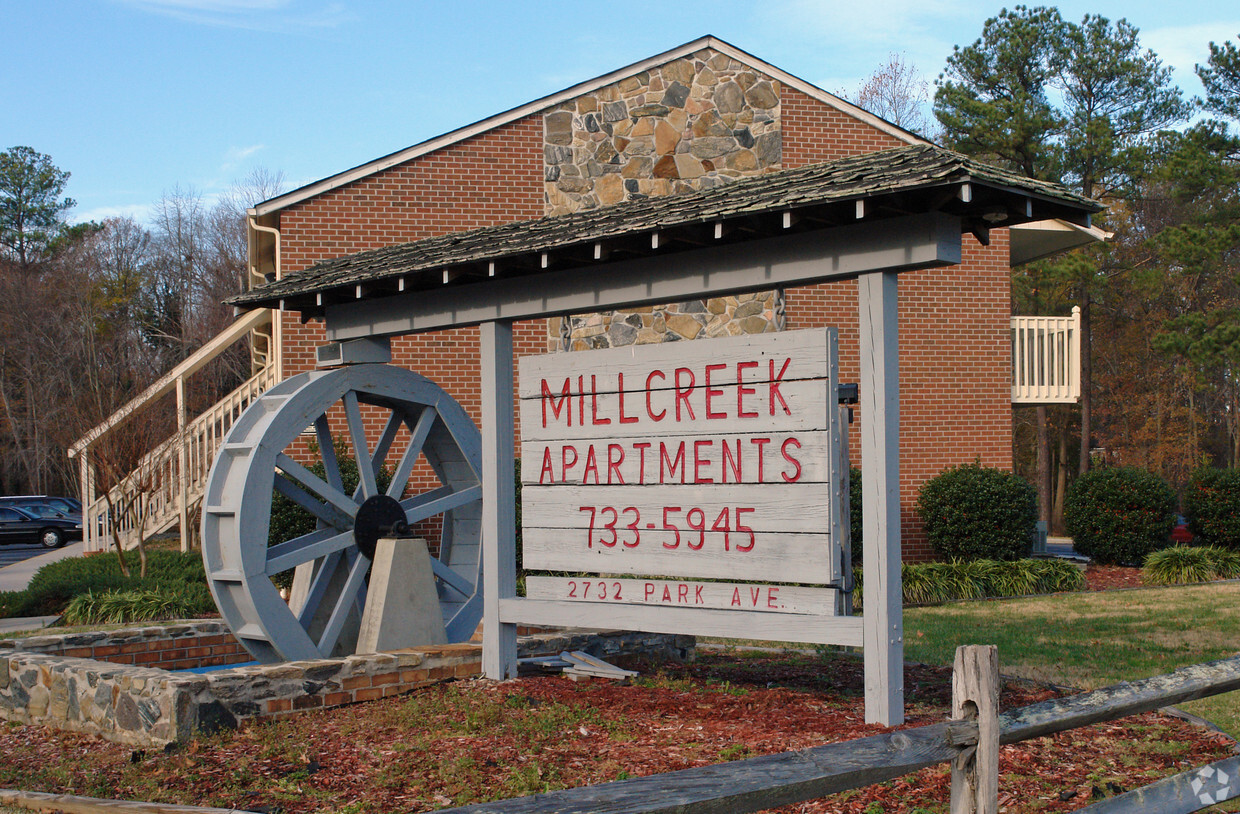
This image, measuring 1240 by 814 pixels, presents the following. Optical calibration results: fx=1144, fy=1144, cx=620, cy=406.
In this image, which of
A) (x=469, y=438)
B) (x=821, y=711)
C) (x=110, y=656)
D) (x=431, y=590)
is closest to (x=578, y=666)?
(x=431, y=590)

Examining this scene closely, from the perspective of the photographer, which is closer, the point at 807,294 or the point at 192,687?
→ the point at 192,687

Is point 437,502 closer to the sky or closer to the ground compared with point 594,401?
closer to the ground

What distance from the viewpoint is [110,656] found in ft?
29.2

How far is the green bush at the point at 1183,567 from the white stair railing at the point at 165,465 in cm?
1275

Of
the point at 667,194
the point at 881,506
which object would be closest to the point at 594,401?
the point at 881,506

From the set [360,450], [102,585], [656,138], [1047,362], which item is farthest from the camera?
[1047,362]

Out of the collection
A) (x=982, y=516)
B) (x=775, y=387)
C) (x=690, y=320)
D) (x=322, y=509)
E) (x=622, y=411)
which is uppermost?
(x=690, y=320)

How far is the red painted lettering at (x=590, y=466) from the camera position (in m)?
7.31

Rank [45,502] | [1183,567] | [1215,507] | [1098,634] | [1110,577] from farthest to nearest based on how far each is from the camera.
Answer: [45,502] < [1215,507] < [1110,577] < [1183,567] < [1098,634]

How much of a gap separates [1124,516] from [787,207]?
45.6ft

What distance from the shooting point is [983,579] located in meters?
15.1

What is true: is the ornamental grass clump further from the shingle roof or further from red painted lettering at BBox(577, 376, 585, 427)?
red painted lettering at BBox(577, 376, 585, 427)

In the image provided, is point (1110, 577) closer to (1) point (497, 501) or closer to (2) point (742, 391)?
(1) point (497, 501)

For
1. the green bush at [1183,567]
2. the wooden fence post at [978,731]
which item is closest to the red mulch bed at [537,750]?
the wooden fence post at [978,731]
